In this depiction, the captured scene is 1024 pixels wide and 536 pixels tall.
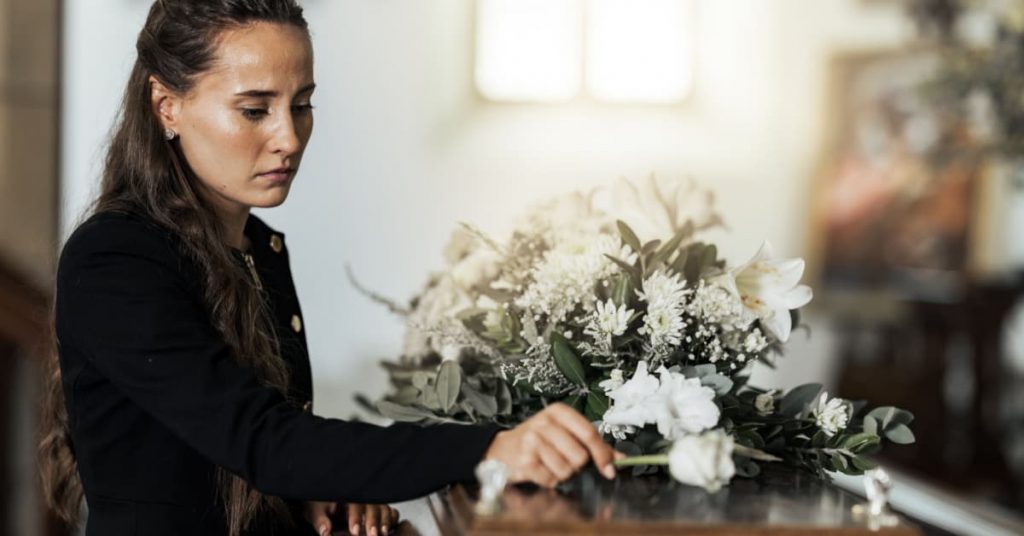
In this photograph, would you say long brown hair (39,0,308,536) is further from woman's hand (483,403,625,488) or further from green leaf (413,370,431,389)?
woman's hand (483,403,625,488)

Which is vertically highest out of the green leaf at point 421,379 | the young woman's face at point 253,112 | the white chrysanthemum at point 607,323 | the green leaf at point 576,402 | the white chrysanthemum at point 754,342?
the young woman's face at point 253,112

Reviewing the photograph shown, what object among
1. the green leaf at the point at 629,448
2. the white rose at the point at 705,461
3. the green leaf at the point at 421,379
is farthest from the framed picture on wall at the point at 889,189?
the white rose at the point at 705,461

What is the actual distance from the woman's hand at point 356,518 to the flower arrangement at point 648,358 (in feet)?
0.54

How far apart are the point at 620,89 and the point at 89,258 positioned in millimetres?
3645

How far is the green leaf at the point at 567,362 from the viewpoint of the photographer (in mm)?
1747

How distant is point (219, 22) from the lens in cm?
184

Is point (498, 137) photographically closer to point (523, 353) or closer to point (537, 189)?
point (537, 189)

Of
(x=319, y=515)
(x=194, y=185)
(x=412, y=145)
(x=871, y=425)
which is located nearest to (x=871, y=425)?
(x=871, y=425)

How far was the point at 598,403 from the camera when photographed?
5.73 feet

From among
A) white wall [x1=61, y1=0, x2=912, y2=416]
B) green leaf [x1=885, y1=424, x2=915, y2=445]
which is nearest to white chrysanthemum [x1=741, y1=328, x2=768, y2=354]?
green leaf [x1=885, y1=424, x2=915, y2=445]

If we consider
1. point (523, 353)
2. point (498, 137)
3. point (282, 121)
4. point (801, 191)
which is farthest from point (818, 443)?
point (801, 191)

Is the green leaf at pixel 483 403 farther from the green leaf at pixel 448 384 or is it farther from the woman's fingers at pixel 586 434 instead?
the woman's fingers at pixel 586 434

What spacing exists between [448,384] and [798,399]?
1.60 feet

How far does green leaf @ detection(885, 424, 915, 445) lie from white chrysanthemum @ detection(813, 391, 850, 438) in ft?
0.26
